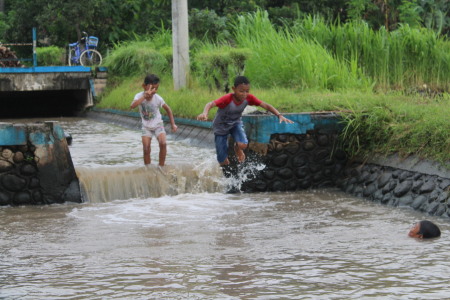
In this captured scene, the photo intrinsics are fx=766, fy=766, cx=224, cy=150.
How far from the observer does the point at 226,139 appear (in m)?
10.6

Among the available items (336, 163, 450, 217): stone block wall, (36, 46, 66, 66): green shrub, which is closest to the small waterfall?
(336, 163, 450, 217): stone block wall

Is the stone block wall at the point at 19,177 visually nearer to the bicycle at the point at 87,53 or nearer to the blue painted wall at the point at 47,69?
the blue painted wall at the point at 47,69

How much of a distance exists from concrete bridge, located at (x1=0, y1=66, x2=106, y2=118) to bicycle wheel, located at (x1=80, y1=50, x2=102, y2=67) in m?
0.90

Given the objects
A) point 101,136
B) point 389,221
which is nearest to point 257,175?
point 389,221

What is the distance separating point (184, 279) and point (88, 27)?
22.7m

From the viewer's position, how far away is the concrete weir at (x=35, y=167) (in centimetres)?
999

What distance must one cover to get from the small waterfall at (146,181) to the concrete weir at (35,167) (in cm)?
25

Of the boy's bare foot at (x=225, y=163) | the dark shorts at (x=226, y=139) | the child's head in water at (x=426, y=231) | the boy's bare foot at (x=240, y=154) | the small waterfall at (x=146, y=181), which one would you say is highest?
the dark shorts at (x=226, y=139)

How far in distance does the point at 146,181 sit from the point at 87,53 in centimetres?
1489

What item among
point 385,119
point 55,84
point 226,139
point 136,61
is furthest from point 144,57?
point 385,119

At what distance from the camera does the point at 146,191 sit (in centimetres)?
1040

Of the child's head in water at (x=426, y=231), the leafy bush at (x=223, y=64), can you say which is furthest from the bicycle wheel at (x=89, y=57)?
the child's head in water at (x=426, y=231)

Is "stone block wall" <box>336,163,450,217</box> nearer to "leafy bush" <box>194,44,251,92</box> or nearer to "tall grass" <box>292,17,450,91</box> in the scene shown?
"tall grass" <box>292,17,450,91</box>

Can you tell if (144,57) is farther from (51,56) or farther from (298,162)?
(298,162)
